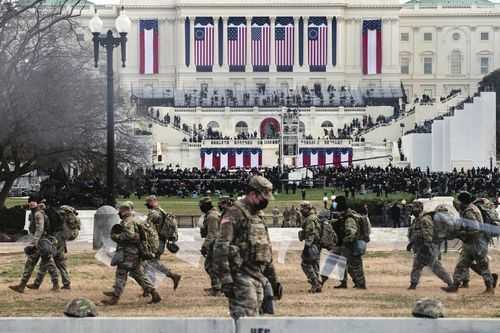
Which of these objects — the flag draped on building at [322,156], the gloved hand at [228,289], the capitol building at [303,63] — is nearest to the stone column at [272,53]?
the capitol building at [303,63]

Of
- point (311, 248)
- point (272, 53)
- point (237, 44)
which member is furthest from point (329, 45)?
point (311, 248)

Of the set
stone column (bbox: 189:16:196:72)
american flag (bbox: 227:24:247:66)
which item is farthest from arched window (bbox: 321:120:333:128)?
stone column (bbox: 189:16:196:72)

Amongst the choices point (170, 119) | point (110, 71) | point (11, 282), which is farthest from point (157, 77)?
point (11, 282)

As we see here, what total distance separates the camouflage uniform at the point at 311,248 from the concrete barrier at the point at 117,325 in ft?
28.2

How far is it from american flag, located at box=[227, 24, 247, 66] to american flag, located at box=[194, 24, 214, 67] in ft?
5.54

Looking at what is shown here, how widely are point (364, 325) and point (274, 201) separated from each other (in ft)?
135

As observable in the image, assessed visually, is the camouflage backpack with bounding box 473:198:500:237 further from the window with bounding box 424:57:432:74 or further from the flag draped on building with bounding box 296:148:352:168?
the window with bounding box 424:57:432:74

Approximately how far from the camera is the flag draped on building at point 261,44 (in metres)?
130

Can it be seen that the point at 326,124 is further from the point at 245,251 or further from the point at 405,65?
the point at 245,251

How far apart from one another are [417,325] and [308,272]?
862 cm

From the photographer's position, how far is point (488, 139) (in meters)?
71.7

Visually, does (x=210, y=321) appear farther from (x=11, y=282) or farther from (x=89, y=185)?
(x=89, y=185)

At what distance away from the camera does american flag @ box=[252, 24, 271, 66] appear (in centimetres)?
13012

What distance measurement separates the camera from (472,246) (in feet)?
75.5
